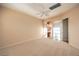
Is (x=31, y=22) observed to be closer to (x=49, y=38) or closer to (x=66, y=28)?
(x=49, y=38)

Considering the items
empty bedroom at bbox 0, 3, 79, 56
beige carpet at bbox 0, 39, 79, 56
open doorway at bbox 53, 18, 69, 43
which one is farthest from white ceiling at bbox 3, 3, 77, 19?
beige carpet at bbox 0, 39, 79, 56

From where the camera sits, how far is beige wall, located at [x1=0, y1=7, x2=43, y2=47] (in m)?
1.96

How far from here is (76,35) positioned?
77.9 inches

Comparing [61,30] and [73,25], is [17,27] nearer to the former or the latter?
[61,30]

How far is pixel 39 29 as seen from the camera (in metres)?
2.16

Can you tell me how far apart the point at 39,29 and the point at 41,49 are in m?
0.40

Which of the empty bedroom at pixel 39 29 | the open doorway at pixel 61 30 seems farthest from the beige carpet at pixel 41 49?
the open doorway at pixel 61 30

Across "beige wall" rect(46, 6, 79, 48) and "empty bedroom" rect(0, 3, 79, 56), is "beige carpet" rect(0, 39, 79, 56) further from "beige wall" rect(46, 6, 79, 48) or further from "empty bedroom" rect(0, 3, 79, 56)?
"beige wall" rect(46, 6, 79, 48)

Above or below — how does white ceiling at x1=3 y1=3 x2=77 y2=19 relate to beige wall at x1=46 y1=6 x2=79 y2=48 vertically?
above

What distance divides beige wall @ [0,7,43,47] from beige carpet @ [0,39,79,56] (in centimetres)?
11

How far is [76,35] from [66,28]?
0.72ft

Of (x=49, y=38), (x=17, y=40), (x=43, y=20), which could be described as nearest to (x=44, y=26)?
(x=43, y=20)

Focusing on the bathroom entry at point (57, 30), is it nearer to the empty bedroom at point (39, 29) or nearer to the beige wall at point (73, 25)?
the empty bedroom at point (39, 29)

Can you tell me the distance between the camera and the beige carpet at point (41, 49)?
1928mm
